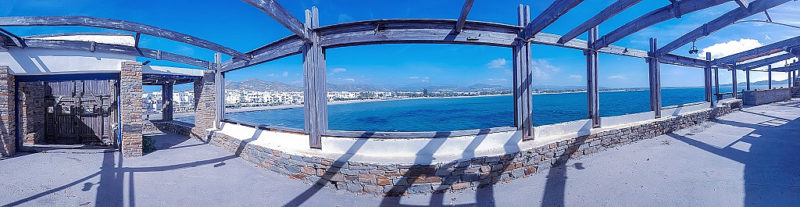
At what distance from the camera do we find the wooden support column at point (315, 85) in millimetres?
4426

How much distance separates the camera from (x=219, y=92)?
7.48 metres

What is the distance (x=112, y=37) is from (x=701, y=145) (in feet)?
48.6

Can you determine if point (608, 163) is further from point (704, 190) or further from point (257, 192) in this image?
point (257, 192)

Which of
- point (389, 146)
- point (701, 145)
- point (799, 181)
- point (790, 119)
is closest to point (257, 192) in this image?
point (389, 146)

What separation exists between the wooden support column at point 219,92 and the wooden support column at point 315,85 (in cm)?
446

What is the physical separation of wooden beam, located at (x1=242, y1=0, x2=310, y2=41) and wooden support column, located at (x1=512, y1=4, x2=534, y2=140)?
3740 mm

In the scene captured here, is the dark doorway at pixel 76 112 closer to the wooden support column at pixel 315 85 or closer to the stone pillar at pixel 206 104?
the stone pillar at pixel 206 104

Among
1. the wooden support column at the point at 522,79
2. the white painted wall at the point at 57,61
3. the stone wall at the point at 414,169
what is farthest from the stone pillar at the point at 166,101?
the wooden support column at the point at 522,79

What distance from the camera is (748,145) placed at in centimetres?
607

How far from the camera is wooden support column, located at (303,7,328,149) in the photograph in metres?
4.43

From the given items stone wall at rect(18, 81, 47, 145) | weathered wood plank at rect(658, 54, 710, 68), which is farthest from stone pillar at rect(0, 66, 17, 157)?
weathered wood plank at rect(658, 54, 710, 68)

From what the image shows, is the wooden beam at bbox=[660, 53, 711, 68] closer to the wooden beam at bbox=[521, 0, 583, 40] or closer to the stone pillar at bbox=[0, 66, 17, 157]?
the wooden beam at bbox=[521, 0, 583, 40]

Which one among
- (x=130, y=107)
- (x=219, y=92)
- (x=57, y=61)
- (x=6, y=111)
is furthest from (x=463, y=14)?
(x=6, y=111)

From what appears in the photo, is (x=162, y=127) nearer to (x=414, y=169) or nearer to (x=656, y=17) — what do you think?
(x=414, y=169)
